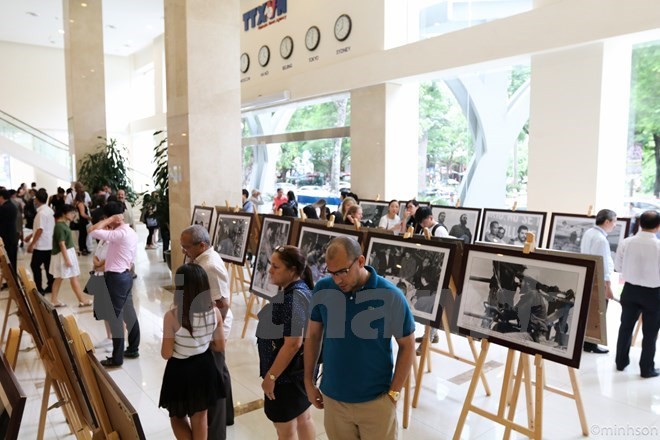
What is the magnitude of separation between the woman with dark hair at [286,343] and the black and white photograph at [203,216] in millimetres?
4696

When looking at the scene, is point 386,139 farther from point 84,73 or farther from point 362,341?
point 362,341

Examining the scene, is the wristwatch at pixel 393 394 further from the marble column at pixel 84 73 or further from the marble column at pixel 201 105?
the marble column at pixel 84 73

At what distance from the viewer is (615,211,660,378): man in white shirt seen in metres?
4.42

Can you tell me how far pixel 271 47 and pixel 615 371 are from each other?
44.2 feet

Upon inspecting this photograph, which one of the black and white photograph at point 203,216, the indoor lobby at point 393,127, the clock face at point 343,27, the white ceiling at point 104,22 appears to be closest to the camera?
the indoor lobby at point 393,127

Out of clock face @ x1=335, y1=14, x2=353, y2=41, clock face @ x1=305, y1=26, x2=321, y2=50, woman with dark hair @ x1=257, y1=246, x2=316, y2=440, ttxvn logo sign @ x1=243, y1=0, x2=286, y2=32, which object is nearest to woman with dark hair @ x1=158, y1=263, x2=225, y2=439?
woman with dark hair @ x1=257, y1=246, x2=316, y2=440

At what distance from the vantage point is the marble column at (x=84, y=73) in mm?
13883

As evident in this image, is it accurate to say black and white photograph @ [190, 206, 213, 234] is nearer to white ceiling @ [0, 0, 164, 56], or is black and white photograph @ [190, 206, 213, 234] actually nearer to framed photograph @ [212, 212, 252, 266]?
framed photograph @ [212, 212, 252, 266]

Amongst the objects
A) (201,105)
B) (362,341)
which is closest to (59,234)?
(201,105)

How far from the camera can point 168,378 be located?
2.72m

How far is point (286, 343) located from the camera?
2.57 m

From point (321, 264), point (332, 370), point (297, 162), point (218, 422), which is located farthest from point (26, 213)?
point (332, 370)

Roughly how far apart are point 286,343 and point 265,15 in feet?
49.2

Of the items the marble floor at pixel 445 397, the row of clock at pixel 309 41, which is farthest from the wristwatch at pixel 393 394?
the row of clock at pixel 309 41
